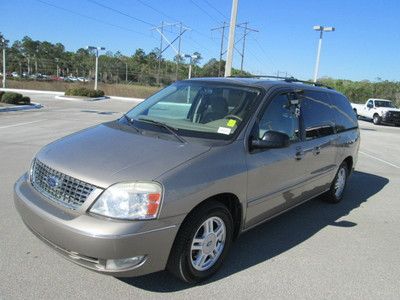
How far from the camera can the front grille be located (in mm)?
3219

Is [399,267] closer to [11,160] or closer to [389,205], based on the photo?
[389,205]

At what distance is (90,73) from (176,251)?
90591mm

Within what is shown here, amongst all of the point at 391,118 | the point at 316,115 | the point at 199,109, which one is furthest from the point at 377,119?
the point at 199,109

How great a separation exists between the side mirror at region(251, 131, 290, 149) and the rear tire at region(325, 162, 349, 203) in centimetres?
254

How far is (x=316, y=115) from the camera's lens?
17.8ft

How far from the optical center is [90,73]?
293ft

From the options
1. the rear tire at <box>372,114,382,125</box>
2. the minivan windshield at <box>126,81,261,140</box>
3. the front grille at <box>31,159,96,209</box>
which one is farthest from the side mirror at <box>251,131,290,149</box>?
the rear tire at <box>372,114,382,125</box>

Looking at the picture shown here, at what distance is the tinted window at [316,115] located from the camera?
16.8 ft

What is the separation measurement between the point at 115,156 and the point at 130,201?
1.76 feet

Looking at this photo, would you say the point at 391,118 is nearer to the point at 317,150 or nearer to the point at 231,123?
the point at 317,150

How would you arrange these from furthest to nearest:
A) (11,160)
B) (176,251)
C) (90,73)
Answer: (90,73) → (11,160) → (176,251)

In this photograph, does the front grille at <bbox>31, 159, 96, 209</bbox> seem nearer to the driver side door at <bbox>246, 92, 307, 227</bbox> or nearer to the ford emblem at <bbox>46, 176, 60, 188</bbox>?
the ford emblem at <bbox>46, 176, 60, 188</bbox>

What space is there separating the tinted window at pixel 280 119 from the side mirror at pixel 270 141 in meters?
0.17

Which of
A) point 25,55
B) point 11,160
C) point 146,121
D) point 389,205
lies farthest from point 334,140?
point 25,55
